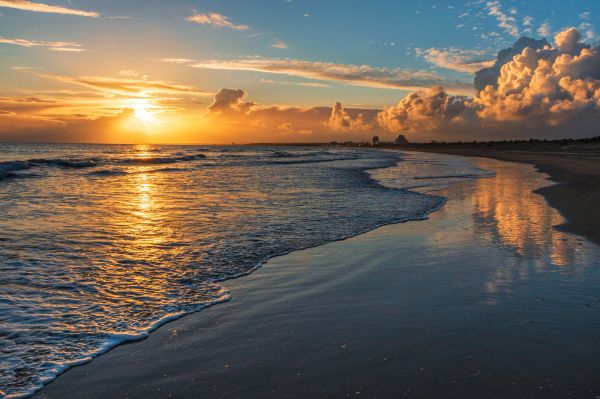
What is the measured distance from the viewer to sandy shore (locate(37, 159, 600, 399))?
398 cm

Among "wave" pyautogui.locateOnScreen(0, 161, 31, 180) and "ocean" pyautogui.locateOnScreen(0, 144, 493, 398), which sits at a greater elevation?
"wave" pyautogui.locateOnScreen(0, 161, 31, 180)

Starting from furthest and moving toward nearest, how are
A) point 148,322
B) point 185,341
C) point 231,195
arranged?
point 231,195
point 148,322
point 185,341

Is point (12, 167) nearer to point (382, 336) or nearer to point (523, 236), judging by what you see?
point (523, 236)

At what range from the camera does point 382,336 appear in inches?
198

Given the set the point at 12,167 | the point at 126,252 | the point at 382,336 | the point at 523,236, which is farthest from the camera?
the point at 12,167

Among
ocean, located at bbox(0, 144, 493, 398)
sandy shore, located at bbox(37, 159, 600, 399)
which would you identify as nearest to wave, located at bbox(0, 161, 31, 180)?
ocean, located at bbox(0, 144, 493, 398)

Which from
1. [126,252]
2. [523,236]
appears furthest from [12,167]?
[523,236]

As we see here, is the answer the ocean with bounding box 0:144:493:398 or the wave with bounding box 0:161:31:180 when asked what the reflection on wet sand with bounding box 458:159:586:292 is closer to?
the ocean with bounding box 0:144:493:398

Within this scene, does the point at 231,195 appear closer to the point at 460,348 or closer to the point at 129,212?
the point at 129,212

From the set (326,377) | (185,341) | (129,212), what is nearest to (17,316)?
(185,341)

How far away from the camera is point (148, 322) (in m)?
5.66

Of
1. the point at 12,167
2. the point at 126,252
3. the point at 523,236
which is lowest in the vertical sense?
the point at 126,252

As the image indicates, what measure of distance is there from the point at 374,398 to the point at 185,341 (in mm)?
2291

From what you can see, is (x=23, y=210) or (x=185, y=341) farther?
(x=23, y=210)
